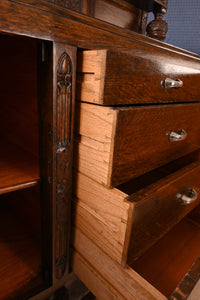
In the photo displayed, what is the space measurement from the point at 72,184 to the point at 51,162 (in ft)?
0.35

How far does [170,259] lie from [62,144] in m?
0.47

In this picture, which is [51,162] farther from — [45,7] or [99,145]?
[45,7]

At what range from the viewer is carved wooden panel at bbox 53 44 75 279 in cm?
38

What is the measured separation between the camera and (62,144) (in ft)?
1.40

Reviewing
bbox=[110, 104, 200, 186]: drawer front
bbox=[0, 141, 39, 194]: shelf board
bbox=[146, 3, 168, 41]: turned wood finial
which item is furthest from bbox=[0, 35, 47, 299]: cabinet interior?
bbox=[146, 3, 168, 41]: turned wood finial

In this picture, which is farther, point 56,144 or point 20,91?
point 20,91

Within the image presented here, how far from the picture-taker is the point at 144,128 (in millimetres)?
440

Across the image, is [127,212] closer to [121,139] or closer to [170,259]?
[121,139]

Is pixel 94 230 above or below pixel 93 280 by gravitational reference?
above

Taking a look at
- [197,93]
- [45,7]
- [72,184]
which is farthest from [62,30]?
[197,93]

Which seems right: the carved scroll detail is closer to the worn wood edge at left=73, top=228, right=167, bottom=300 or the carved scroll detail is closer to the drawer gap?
the worn wood edge at left=73, top=228, right=167, bottom=300

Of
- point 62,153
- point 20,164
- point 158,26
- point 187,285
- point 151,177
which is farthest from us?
point 158,26

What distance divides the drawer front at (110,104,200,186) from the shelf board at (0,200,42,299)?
1.16ft

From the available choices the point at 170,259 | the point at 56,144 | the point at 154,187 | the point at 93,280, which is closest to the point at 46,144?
the point at 56,144
